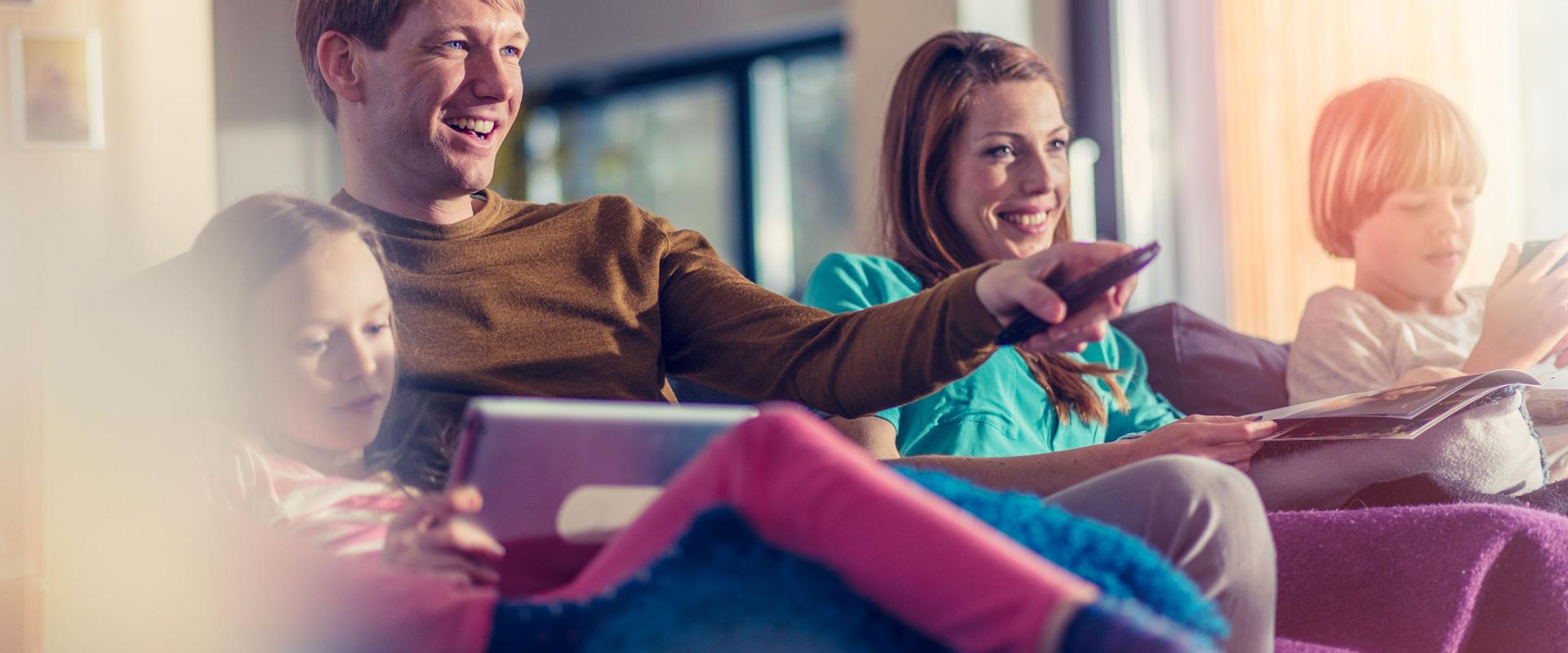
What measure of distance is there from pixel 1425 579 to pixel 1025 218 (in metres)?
0.72

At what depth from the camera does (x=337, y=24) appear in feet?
4.48

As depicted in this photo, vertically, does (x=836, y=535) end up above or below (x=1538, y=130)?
below

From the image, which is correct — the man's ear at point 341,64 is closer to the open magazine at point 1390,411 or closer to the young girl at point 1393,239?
the open magazine at point 1390,411

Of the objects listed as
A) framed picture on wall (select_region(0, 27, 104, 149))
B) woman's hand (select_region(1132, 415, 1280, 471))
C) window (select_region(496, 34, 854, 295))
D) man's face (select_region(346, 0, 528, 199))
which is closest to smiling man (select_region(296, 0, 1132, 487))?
man's face (select_region(346, 0, 528, 199))

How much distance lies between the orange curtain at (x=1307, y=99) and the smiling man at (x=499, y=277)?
6.14ft

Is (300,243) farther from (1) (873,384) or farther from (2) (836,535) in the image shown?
(2) (836,535)

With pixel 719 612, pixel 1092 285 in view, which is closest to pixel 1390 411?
pixel 1092 285

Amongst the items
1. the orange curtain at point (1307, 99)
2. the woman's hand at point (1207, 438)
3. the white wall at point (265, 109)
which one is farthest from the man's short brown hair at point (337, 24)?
the white wall at point (265, 109)

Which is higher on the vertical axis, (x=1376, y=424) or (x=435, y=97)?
(x=435, y=97)

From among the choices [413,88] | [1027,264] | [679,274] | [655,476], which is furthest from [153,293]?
[1027,264]

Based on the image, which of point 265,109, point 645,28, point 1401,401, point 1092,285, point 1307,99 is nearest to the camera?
point 1092,285

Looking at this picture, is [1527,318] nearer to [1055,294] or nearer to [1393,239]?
[1393,239]

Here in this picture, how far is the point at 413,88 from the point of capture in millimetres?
1348

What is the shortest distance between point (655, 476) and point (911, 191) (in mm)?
1042
